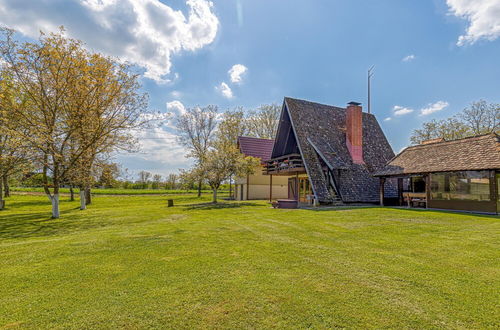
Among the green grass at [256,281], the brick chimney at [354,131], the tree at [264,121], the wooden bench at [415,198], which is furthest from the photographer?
the tree at [264,121]

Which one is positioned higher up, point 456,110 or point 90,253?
point 456,110

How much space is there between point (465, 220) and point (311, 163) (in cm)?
878

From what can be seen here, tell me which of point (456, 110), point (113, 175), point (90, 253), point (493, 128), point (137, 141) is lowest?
point (90, 253)

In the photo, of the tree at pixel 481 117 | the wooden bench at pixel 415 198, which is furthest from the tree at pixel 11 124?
the tree at pixel 481 117

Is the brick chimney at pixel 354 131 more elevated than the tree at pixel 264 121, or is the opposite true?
the tree at pixel 264 121

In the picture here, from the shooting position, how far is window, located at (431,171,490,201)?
486 inches

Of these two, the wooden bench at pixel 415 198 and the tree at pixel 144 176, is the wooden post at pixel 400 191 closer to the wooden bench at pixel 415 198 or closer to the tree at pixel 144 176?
the wooden bench at pixel 415 198

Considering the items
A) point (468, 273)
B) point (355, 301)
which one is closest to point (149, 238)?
point (355, 301)

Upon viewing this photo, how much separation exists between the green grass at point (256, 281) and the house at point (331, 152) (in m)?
9.57

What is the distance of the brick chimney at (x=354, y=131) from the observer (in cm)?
1936

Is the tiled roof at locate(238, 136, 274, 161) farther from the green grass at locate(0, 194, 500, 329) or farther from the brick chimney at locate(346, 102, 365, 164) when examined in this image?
the green grass at locate(0, 194, 500, 329)

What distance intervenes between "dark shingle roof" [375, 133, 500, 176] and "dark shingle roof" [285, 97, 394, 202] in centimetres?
182

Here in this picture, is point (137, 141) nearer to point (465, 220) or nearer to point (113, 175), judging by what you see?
point (113, 175)

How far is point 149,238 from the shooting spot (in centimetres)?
737
